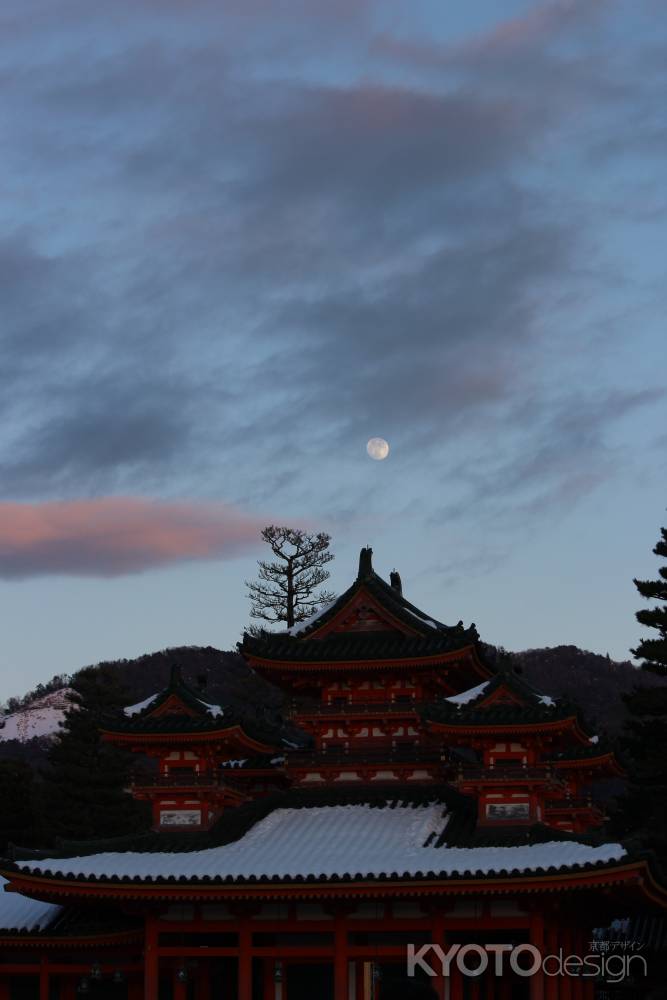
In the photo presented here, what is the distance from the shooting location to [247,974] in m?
30.8

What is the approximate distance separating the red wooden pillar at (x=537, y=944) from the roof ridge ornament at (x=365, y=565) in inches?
427

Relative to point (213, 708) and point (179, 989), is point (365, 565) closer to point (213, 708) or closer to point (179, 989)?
point (213, 708)

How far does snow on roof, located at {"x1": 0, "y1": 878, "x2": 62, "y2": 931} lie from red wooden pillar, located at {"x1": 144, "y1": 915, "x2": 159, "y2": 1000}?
113 inches

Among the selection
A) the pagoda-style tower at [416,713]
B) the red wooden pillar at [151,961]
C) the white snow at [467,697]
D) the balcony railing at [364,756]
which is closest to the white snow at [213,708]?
the pagoda-style tower at [416,713]

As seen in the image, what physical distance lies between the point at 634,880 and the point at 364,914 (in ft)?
20.3

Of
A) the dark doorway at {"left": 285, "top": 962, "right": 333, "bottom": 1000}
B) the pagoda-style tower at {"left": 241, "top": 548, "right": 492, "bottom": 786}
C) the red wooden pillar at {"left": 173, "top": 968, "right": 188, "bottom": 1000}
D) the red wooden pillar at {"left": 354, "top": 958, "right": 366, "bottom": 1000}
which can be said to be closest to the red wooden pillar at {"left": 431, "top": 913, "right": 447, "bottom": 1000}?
the red wooden pillar at {"left": 354, "top": 958, "right": 366, "bottom": 1000}

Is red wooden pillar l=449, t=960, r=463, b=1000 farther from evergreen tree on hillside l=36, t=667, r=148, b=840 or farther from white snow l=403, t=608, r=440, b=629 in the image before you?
evergreen tree on hillside l=36, t=667, r=148, b=840

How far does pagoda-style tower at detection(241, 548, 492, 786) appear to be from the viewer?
3553 cm

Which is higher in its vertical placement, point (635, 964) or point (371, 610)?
point (371, 610)

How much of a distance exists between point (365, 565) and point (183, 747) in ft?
23.1

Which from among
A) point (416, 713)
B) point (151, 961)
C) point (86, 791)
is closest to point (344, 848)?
point (416, 713)

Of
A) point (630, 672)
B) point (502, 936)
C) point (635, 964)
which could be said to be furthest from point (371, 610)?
point (630, 672)

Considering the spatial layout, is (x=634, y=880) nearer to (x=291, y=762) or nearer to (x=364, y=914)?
(x=364, y=914)

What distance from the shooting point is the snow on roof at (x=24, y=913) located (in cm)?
3316
